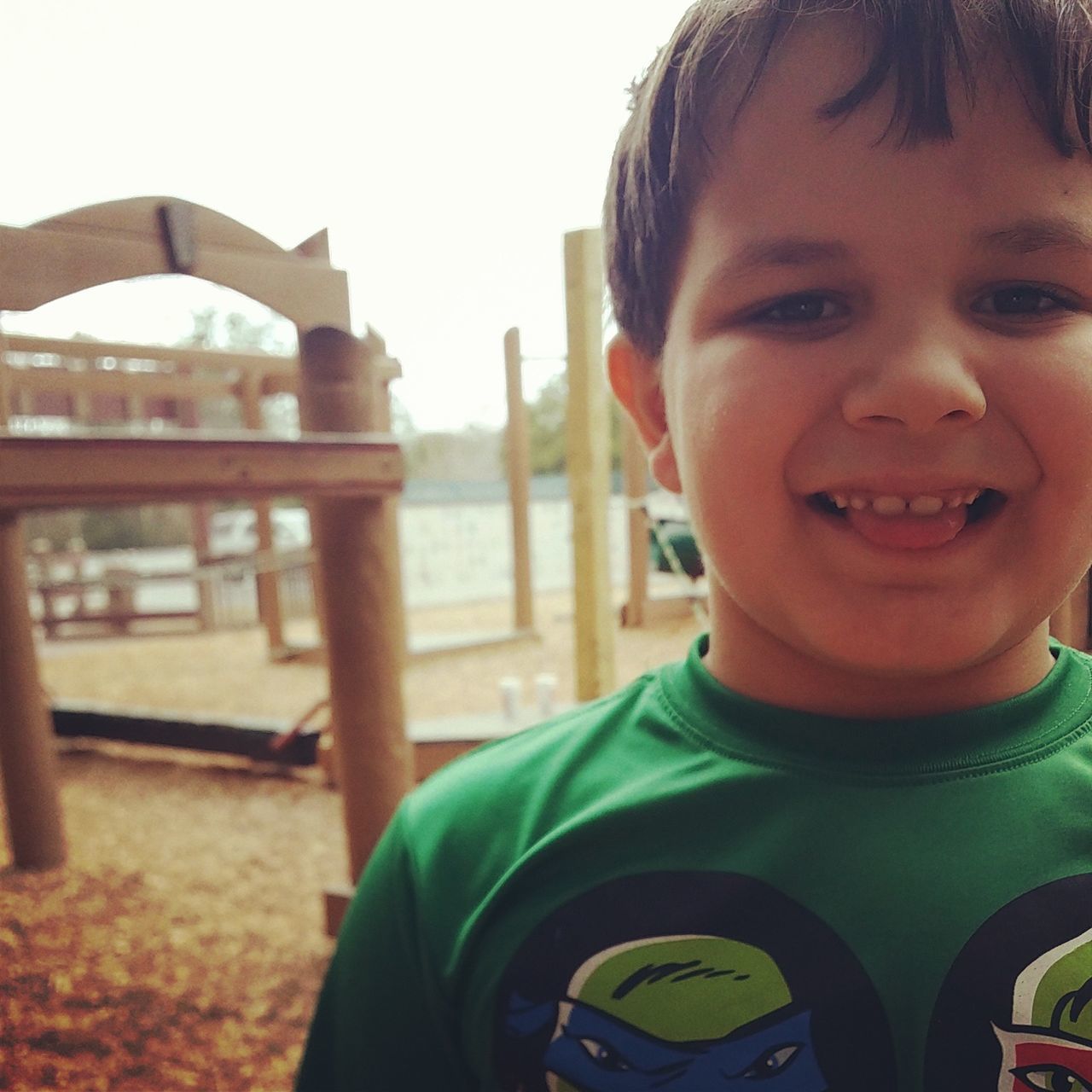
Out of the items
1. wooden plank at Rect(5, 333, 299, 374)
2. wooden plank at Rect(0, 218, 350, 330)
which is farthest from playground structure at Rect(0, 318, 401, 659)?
wooden plank at Rect(0, 218, 350, 330)

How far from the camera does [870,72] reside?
46cm

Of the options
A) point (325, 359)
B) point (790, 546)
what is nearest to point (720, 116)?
point (790, 546)

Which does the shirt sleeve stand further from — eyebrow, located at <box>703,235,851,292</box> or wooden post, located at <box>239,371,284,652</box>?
wooden post, located at <box>239,371,284,652</box>

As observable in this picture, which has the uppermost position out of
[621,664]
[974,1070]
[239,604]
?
[974,1070]

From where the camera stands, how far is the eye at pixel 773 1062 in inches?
19.0

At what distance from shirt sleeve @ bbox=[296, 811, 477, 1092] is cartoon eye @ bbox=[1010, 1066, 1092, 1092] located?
357 mm

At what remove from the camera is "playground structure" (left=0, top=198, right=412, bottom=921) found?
0.61 m

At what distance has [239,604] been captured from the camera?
275 inches

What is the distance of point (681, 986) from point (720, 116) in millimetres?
546

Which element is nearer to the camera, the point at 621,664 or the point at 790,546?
the point at 790,546

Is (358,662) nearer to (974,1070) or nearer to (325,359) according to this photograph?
(325,359)

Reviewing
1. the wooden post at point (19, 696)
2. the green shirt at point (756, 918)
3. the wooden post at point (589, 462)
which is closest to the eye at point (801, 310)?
the green shirt at point (756, 918)

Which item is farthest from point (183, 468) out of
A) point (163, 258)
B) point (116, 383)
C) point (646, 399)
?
point (116, 383)

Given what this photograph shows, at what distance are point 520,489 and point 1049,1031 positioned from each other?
400cm
